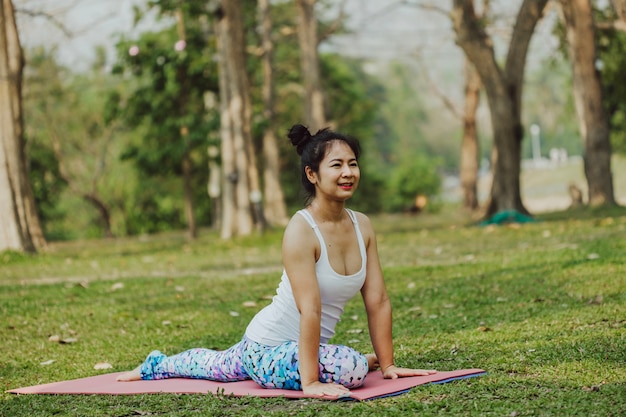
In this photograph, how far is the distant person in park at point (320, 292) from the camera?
5156 mm

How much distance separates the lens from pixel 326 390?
498 cm

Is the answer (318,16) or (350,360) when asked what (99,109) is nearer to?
(318,16)

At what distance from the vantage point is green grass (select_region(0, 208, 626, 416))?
4.82 metres

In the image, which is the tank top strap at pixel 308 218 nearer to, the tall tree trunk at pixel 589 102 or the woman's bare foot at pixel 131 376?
the woman's bare foot at pixel 131 376

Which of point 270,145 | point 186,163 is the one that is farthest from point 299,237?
point 270,145

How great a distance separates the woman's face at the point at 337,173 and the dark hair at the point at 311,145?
27 millimetres

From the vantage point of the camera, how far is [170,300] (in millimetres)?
9883

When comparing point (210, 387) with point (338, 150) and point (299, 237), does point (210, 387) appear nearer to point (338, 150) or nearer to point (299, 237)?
point (299, 237)

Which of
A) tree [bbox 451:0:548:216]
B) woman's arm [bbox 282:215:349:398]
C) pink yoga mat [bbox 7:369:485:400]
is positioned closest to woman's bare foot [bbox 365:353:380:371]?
pink yoga mat [bbox 7:369:485:400]

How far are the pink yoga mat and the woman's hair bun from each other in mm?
1301

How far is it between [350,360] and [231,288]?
5598 millimetres

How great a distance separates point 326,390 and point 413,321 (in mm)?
2918

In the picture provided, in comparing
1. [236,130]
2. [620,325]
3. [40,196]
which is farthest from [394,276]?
[40,196]

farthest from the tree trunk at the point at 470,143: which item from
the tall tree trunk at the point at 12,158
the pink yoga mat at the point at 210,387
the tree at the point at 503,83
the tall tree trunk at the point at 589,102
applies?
the pink yoga mat at the point at 210,387
